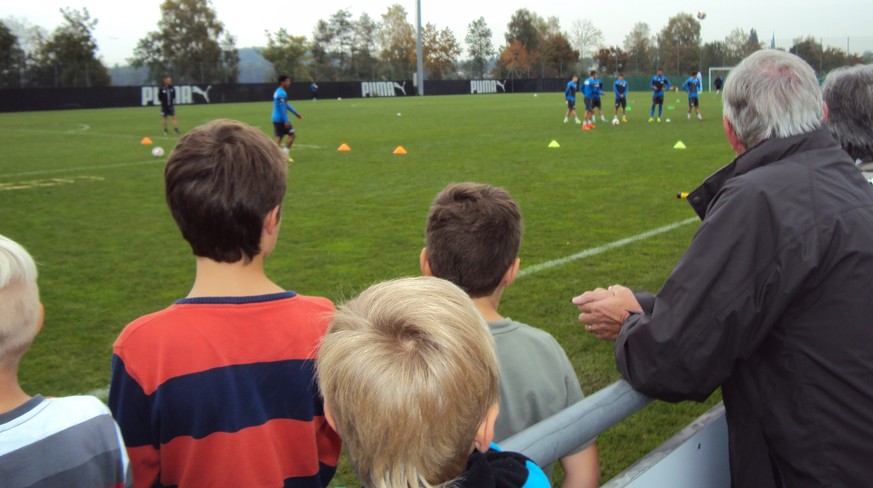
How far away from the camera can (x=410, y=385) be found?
4.09 feet

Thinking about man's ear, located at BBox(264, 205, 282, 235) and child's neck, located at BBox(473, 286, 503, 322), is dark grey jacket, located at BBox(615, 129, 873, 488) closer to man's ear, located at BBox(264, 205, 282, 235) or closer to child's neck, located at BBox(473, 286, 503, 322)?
child's neck, located at BBox(473, 286, 503, 322)

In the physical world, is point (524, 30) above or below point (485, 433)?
above

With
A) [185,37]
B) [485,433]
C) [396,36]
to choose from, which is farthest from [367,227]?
[396,36]

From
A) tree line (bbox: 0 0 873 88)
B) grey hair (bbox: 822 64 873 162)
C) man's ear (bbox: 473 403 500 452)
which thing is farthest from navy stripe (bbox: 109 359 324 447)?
tree line (bbox: 0 0 873 88)

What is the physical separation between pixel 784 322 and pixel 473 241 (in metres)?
0.88

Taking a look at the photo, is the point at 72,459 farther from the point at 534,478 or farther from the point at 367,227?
the point at 367,227

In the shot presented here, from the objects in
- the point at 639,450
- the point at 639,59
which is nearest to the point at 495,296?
the point at 639,450

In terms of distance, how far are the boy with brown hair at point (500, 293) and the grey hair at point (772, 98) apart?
0.72 meters

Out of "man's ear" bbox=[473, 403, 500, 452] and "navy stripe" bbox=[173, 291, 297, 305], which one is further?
"navy stripe" bbox=[173, 291, 297, 305]

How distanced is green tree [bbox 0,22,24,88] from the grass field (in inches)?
1372

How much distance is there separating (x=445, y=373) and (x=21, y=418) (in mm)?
849

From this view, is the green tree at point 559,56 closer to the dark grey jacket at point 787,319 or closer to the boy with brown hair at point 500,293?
the boy with brown hair at point 500,293

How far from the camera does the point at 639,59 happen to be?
330 ft

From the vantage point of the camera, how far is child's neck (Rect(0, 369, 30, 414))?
1.53 metres
